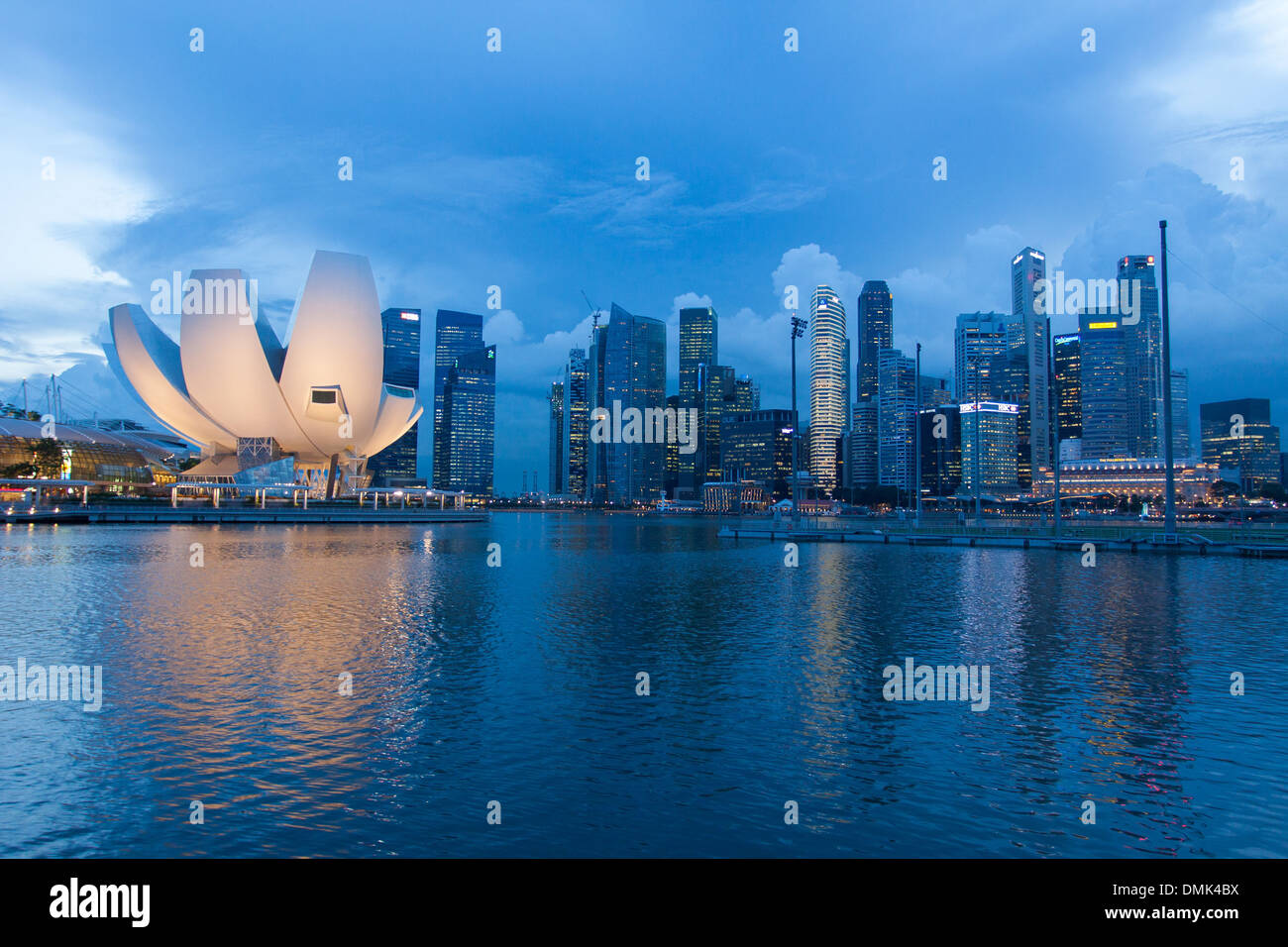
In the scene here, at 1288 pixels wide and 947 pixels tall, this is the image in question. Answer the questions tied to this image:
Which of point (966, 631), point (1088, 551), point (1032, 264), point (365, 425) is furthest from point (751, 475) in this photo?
point (966, 631)

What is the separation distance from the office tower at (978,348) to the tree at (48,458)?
4071 inches

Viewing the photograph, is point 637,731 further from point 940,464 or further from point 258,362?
point 940,464

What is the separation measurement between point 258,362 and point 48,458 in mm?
28852

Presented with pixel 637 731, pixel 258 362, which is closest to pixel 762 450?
pixel 258 362

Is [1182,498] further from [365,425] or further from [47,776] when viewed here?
[47,776]

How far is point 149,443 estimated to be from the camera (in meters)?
90.0

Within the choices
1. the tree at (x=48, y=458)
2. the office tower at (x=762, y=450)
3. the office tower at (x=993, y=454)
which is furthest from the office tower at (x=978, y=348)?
the tree at (x=48, y=458)

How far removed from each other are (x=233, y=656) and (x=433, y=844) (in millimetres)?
7360

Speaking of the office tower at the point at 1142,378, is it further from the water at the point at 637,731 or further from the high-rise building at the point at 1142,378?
the water at the point at 637,731

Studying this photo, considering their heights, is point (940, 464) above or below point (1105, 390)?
below

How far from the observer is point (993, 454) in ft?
503

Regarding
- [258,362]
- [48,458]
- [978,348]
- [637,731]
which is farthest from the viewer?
[978,348]

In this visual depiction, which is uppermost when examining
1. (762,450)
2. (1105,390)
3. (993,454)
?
(1105,390)

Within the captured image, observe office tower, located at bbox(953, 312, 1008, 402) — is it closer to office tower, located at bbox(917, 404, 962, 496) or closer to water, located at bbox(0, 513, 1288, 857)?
office tower, located at bbox(917, 404, 962, 496)
